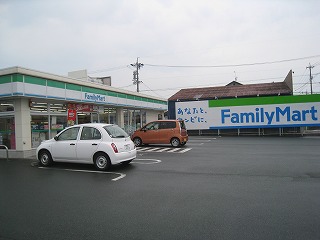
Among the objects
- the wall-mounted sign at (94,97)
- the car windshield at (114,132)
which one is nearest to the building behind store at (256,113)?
the wall-mounted sign at (94,97)

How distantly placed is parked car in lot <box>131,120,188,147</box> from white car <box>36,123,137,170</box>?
637cm

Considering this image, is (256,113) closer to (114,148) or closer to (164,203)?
(114,148)

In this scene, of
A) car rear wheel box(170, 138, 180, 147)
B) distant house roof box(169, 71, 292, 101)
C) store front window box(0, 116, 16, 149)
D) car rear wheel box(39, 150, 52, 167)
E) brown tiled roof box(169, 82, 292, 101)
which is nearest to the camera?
car rear wheel box(39, 150, 52, 167)

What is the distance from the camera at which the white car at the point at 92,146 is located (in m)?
8.59

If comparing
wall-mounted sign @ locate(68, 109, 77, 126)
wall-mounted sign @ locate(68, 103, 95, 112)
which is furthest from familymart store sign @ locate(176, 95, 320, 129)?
wall-mounted sign @ locate(68, 109, 77, 126)

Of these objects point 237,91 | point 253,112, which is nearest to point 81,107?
point 253,112

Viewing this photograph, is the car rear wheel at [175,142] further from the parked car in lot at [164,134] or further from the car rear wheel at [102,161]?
the car rear wheel at [102,161]

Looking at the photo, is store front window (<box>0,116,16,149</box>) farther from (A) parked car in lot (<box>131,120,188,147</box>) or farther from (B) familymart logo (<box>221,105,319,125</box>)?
(B) familymart logo (<box>221,105,319,125</box>)

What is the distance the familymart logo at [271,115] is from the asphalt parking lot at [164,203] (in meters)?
14.3

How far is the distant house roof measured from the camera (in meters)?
25.5

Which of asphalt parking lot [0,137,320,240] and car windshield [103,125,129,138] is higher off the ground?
car windshield [103,125,129,138]

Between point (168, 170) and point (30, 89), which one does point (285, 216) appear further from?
point (30, 89)

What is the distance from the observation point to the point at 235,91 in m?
28.9

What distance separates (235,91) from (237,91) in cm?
27
